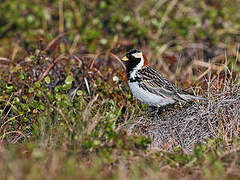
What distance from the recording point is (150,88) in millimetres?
5605

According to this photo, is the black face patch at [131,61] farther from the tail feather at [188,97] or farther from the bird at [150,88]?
the tail feather at [188,97]

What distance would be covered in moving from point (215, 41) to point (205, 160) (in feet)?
17.5

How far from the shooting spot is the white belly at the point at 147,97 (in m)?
5.54

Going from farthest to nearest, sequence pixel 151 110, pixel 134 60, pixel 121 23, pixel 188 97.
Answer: pixel 121 23 → pixel 151 110 → pixel 134 60 → pixel 188 97

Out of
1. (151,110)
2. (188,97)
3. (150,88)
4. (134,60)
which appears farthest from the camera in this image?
(151,110)

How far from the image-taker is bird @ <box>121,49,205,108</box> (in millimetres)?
5539

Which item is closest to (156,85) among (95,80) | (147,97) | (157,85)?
(157,85)

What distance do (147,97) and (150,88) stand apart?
5.6 inches

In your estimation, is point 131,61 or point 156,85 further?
point 131,61

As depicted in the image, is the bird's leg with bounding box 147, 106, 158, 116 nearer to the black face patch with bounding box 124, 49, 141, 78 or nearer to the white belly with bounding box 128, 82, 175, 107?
the white belly with bounding box 128, 82, 175, 107

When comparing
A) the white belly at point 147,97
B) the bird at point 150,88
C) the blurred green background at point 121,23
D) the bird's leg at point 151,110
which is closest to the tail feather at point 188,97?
the bird at point 150,88

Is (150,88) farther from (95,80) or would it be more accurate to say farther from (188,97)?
(95,80)

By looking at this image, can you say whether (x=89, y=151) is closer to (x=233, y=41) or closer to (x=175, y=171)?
(x=175, y=171)

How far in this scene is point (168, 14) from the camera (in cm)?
957
